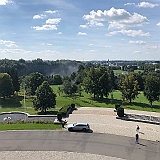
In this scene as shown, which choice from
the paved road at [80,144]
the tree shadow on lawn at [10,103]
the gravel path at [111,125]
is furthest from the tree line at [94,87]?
the paved road at [80,144]

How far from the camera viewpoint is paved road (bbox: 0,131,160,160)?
785 inches

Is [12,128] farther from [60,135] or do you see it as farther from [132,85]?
[132,85]

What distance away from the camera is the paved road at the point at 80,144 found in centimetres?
1994

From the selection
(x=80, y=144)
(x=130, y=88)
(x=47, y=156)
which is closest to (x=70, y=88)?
(x=130, y=88)

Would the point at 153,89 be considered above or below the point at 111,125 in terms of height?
above

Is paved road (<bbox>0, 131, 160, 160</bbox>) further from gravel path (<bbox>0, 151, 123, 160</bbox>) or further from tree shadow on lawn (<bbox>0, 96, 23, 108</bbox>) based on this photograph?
tree shadow on lawn (<bbox>0, 96, 23, 108</bbox>)

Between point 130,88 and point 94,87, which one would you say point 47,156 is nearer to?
point 130,88

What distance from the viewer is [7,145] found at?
21312mm

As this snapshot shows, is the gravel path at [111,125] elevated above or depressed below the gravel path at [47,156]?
above

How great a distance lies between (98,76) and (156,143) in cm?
3221

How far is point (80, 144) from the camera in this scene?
21.6m

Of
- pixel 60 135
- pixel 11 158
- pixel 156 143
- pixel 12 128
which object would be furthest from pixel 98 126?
pixel 11 158

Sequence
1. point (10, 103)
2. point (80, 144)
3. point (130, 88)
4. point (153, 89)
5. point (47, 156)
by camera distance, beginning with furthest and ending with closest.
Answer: point (10, 103), point (130, 88), point (153, 89), point (80, 144), point (47, 156)

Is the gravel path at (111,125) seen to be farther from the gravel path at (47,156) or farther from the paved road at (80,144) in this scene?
the gravel path at (47,156)
